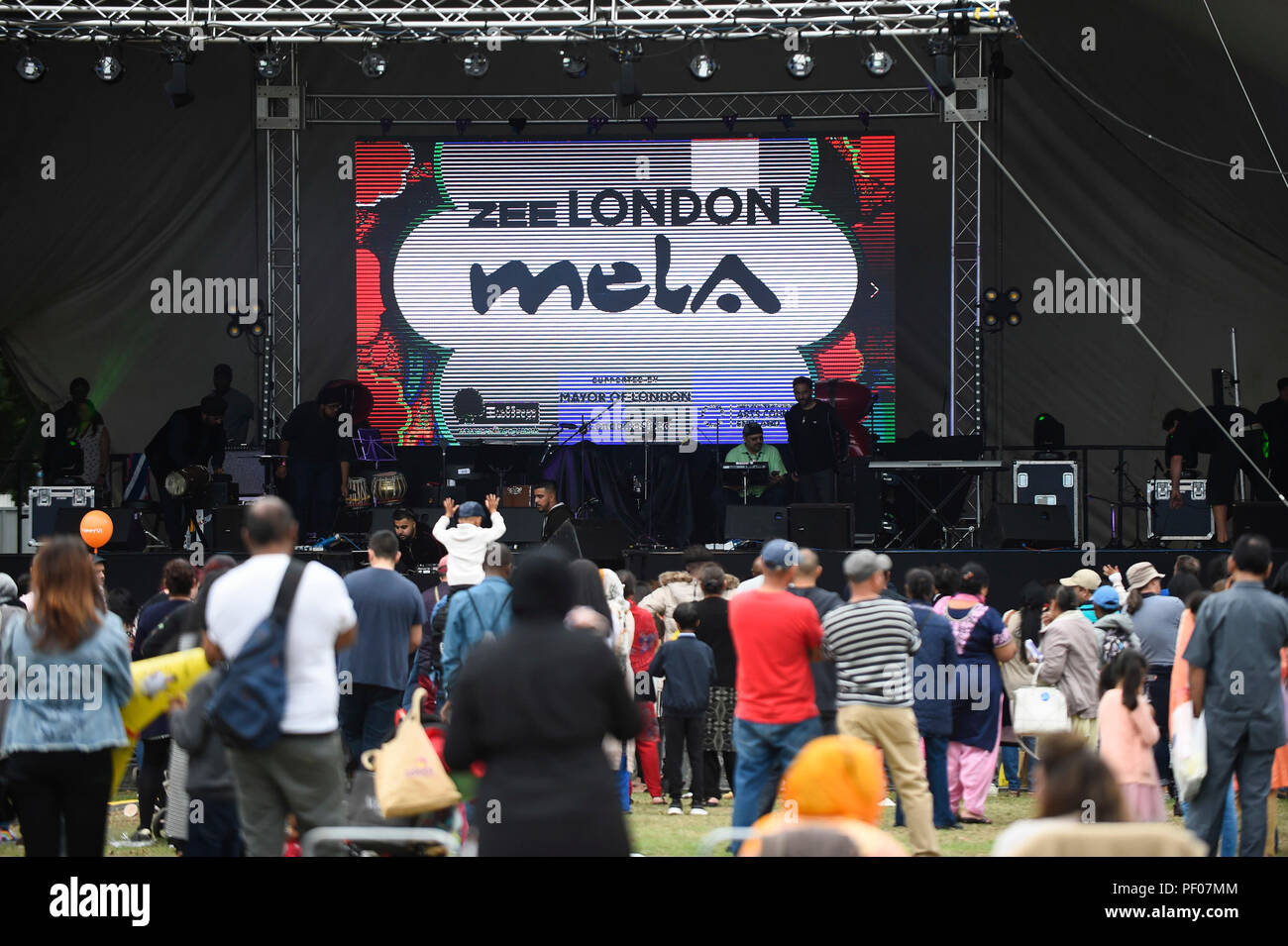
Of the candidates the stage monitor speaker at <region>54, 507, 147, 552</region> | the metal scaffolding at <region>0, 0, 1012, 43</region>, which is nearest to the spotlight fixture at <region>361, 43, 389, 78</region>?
the metal scaffolding at <region>0, 0, 1012, 43</region>

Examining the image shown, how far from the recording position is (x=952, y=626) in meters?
8.98

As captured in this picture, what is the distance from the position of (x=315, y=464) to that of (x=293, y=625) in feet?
35.5

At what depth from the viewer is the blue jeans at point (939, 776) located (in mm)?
8703

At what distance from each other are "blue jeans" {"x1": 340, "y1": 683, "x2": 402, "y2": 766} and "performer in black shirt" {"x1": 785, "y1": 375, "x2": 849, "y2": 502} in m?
8.25

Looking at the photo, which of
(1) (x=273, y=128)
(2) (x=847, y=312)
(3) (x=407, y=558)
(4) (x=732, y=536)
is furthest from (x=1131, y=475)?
(1) (x=273, y=128)

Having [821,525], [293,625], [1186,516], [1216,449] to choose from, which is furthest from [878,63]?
[293,625]

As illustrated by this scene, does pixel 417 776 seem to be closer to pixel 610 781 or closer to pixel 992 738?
pixel 610 781

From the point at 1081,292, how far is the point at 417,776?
12.8 metres

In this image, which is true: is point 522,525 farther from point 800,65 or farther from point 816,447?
point 800,65

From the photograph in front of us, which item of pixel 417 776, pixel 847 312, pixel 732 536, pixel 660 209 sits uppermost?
pixel 660 209

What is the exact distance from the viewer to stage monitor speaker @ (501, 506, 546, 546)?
47.1ft

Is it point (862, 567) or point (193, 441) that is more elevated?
point (193, 441)

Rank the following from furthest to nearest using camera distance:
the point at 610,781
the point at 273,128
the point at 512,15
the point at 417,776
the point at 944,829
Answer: the point at 273,128, the point at 512,15, the point at 944,829, the point at 417,776, the point at 610,781

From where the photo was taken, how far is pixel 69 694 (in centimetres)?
504
